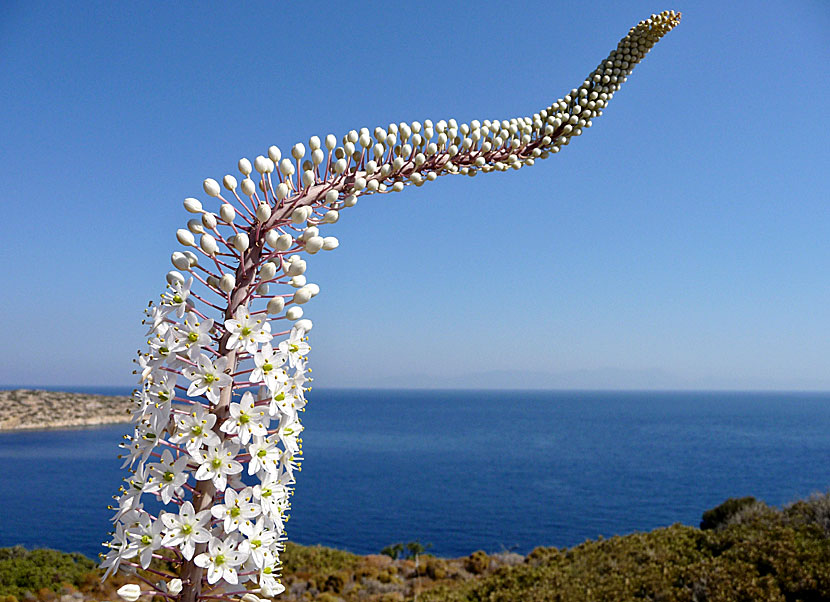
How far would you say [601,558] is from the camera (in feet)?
30.6

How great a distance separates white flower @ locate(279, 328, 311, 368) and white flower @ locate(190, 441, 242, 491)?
16.8 inches

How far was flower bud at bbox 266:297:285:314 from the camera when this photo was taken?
2.38 metres

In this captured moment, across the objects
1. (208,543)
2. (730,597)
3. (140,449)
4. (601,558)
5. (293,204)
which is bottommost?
(601,558)

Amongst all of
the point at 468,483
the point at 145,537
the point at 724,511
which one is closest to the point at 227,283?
the point at 145,537

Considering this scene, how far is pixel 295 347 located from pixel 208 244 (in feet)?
1.92

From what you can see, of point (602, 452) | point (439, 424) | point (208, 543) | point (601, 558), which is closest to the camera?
point (208, 543)

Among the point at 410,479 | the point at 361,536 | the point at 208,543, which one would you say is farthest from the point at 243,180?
the point at 410,479

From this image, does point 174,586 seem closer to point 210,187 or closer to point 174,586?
point 174,586

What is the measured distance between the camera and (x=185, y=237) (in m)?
2.36

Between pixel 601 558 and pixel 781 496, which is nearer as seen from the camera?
pixel 601 558

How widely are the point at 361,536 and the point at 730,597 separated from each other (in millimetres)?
32558

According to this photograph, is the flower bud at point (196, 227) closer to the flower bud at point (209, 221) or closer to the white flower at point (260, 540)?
the flower bud at point (209, 221)

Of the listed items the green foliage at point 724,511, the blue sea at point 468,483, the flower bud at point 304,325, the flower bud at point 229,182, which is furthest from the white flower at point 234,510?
the green foliage at point 724,511

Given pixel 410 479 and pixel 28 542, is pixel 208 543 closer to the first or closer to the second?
pixel 28 542
